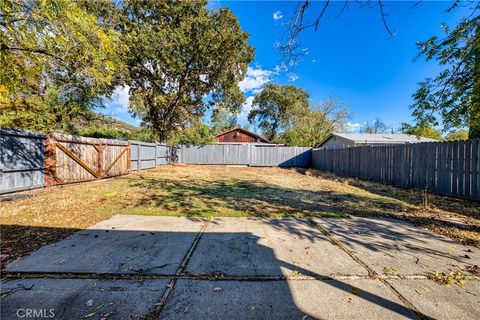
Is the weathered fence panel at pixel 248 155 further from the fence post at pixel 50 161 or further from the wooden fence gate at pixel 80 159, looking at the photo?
the fence post at pixel 50 161

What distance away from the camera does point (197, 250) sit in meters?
2.38

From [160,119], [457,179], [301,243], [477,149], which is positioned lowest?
[301,243]

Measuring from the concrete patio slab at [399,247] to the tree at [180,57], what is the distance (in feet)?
45.6

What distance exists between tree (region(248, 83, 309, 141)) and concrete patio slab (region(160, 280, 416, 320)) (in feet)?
96.5

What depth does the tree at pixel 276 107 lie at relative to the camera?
107ft

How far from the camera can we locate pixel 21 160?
5074 mm

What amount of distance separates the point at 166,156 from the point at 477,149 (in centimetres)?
1545

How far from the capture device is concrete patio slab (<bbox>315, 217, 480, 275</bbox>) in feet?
6.95

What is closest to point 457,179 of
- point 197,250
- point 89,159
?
point 197,250

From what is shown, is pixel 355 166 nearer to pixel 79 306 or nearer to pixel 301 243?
pixel 301 243

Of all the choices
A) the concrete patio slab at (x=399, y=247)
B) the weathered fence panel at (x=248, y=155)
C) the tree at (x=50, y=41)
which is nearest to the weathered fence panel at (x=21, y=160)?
the tree at (x=50, y=41)

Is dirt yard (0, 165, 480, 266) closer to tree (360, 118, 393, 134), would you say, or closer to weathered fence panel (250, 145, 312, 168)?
weathered fence panel (250, 145, 312, 168)

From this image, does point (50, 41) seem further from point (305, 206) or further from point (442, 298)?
point (442, 298)

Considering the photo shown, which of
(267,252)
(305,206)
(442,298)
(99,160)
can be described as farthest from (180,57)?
(442,298)
